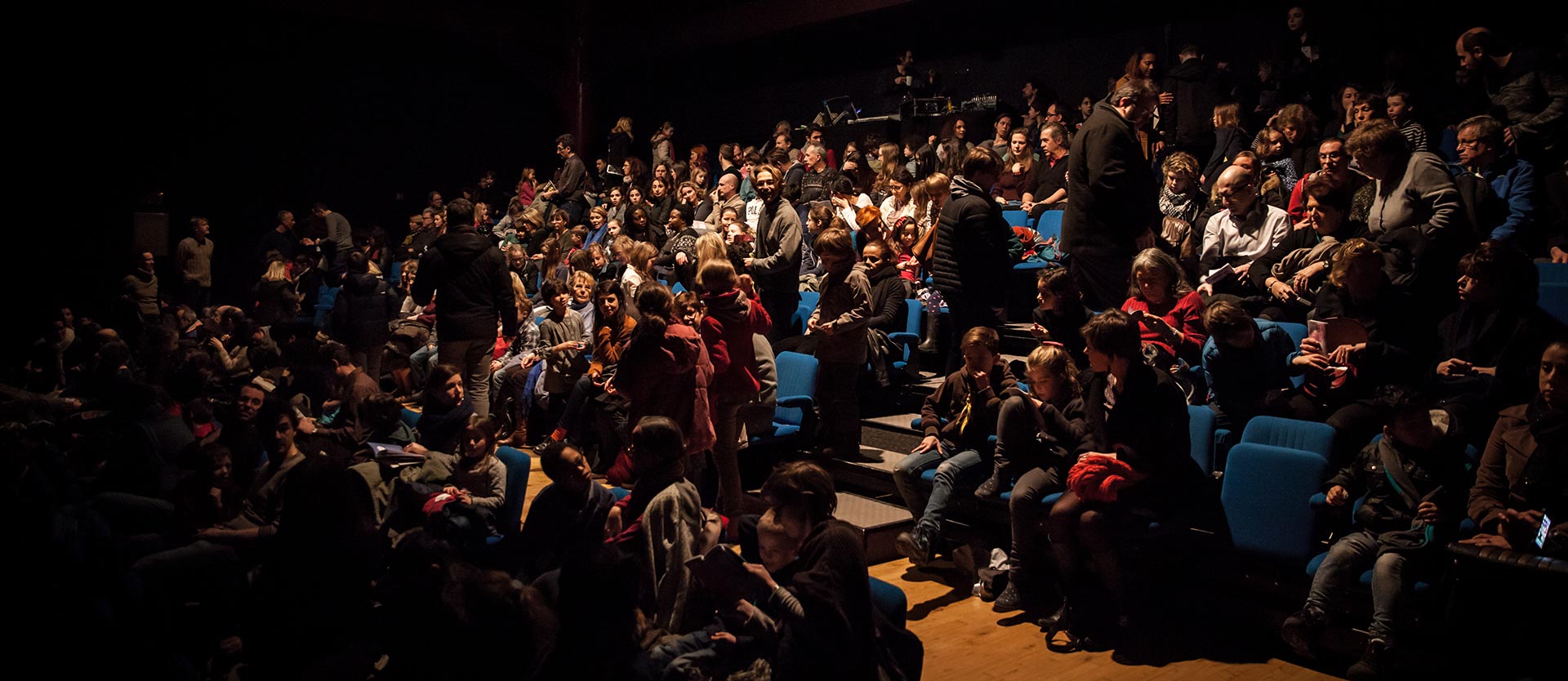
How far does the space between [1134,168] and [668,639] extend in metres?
2.80

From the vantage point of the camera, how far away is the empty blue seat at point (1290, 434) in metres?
3.82

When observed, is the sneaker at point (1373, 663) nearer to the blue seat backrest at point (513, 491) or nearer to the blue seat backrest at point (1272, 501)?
the blue seat backrest at point (1272, 501)

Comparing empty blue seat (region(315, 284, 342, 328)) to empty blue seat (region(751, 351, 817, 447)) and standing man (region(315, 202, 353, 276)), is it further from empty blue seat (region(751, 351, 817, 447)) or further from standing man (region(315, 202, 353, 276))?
empty blue seat (region(751, 351, 817, 447))

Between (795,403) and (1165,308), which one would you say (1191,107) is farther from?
(795,403)

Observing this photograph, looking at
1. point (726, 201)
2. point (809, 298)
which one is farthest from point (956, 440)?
point (726, 201)

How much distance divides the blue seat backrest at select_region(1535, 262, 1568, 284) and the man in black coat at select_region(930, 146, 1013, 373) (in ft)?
7.66

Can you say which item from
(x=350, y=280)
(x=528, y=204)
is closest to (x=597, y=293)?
(x=350, y=280)

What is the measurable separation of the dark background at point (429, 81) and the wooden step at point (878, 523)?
496cm

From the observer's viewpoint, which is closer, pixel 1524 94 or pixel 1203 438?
pixel 1203 438

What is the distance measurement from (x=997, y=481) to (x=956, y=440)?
0.35 m

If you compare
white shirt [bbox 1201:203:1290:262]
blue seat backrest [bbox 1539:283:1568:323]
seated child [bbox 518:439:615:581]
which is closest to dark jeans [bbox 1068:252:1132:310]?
white shirt [bbox 1201:203:1290:262]

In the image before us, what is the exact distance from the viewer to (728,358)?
15.8 feet

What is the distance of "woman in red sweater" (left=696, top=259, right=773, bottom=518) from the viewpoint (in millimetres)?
4785

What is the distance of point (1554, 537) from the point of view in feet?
9.77
